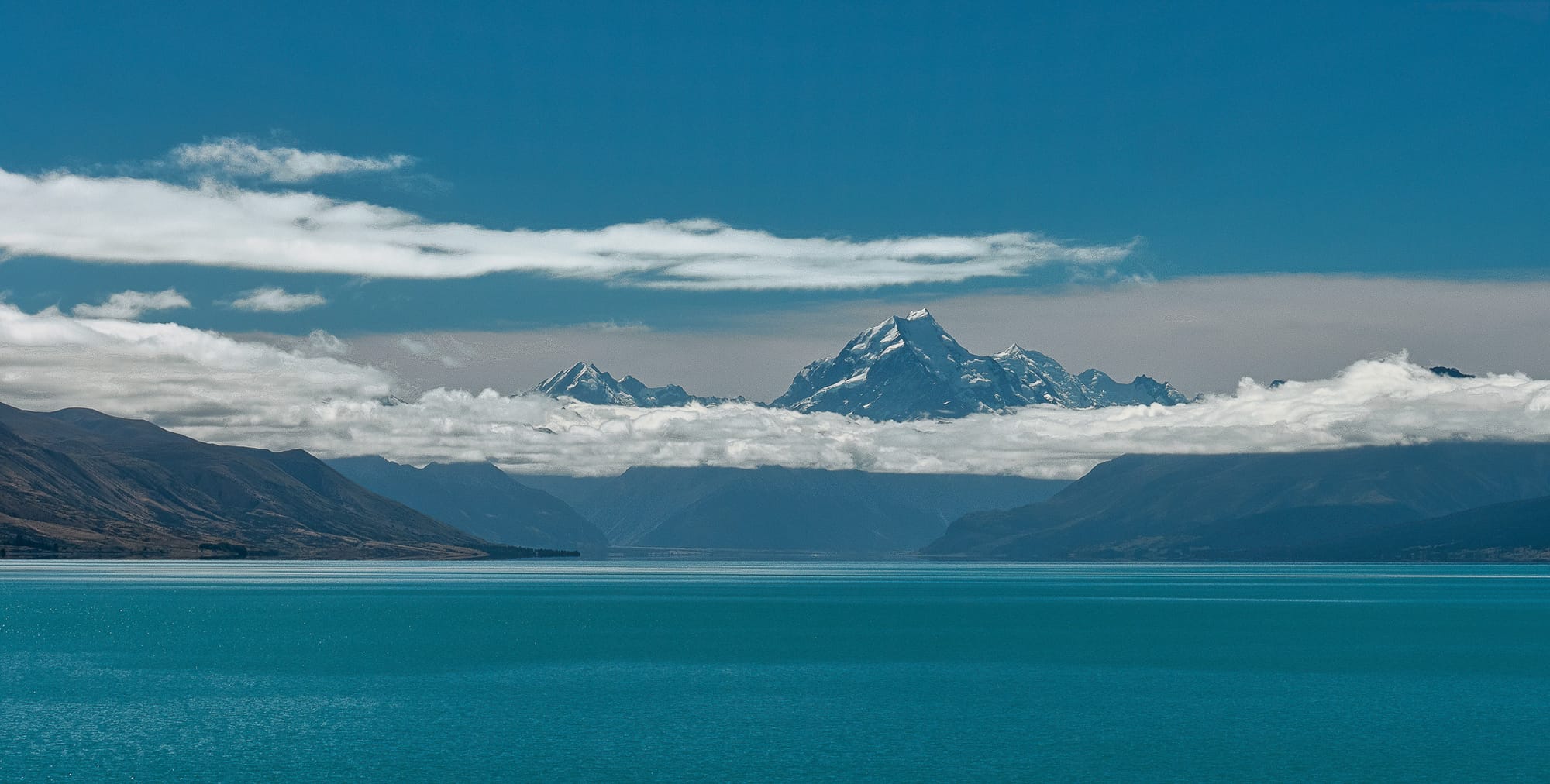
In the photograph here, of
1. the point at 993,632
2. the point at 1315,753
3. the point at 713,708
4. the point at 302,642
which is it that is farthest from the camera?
the point at 993,632

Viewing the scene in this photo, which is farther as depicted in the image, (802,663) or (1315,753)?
(802,663)

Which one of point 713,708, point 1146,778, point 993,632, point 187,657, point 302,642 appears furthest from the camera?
point 993,632

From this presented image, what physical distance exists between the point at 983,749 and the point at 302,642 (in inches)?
3676

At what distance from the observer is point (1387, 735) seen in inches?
3627

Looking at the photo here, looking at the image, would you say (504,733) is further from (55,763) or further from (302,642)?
(302,642)

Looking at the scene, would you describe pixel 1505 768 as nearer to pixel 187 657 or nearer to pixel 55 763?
pixel 55 763

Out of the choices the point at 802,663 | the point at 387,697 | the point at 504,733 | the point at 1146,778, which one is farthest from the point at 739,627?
the point at 1146,778

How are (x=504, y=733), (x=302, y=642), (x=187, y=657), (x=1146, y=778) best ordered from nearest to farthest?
(x=1146, y=778)
(x=504, y=733)
(x=187, y=657)
(x=302, y=642)

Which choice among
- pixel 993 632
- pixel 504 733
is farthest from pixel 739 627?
pixel 504 733

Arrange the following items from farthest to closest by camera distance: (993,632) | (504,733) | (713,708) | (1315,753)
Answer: (993,632), (713,708), (504,733), (1315,753)

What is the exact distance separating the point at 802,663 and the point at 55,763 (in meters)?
72.1

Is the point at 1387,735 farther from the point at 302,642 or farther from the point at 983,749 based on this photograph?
the point at 302,642

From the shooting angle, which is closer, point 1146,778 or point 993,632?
point 1146,778

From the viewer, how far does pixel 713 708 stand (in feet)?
337
